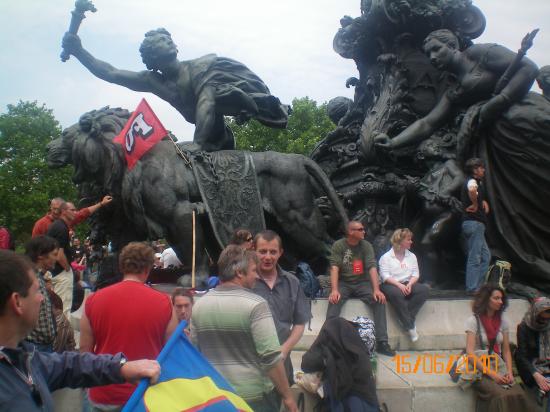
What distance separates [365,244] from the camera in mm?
6355

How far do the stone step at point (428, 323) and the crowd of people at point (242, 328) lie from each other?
3.3 inches

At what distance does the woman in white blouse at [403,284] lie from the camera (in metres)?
6.30

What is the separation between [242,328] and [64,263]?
11.7 ft

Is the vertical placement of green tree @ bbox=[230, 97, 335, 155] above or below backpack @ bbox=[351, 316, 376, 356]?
above

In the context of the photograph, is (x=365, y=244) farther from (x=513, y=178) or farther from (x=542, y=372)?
(x=513, y=178)

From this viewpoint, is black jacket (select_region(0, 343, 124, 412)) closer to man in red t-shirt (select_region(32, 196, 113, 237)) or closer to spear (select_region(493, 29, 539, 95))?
man in red t-shirt (select_region(32, 196, 113, 237))

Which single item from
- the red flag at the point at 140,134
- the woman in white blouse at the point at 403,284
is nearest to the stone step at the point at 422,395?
the woman in white blouse at the point at 403,284

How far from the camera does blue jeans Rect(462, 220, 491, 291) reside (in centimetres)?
733

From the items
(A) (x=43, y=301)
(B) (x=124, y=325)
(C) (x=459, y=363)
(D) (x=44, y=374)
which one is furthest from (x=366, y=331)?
(D) (x=44, y=374)

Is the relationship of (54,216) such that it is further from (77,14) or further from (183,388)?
(183,388)

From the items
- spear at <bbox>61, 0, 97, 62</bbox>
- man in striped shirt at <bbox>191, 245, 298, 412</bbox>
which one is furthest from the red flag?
man in striped shirt at <bbox>191, 245, 298, 412</bbox>

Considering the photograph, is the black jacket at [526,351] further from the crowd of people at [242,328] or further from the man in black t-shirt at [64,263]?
the man in black t-shirt at [64,263]
